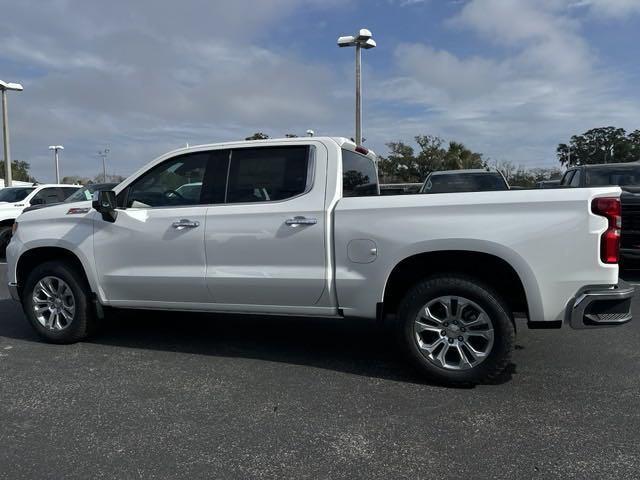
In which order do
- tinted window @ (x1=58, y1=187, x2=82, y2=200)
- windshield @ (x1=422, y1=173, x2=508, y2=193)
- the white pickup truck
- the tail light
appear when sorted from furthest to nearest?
tinted window @ (x1=58, y1=187, x2=82, y2=200) → windshield @ (x1=422, y1=173, x2=508, y2=193) → the white pickup truck → the tail light

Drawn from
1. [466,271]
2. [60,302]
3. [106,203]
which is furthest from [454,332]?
[60,302]

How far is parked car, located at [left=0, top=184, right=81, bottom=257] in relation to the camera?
1178 cm

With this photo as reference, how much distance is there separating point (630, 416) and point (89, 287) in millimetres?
4508

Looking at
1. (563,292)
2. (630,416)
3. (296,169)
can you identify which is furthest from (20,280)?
(630,416)

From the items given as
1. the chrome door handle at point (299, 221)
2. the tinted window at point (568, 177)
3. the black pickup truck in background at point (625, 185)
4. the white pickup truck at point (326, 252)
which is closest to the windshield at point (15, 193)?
the white pickup truck at point (326, 252)

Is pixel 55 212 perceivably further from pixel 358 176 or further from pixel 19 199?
pixel 19 199

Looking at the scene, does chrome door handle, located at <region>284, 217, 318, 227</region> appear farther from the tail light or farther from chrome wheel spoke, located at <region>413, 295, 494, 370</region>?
the tail light

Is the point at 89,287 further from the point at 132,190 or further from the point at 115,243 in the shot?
the point at 132,190

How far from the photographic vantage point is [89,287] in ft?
17.2

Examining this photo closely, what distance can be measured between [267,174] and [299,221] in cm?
58

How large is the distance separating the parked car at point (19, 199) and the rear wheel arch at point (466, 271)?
1018 centimetres

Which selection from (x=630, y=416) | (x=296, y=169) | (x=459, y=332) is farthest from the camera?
(x=296, y=169)

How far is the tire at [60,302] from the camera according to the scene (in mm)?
5230

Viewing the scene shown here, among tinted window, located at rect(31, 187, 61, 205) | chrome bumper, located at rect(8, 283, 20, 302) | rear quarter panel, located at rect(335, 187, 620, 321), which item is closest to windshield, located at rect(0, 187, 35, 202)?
tinted window, located at rect(31, 187, 61, 205)
